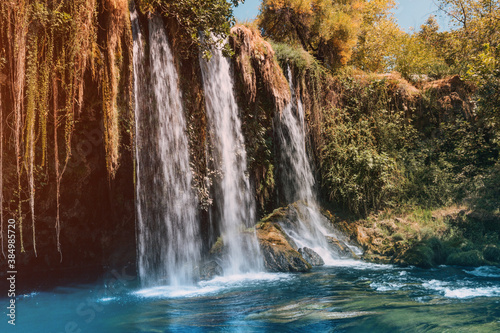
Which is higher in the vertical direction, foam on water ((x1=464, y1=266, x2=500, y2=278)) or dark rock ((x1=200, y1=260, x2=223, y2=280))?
dark rock ((x1=200, y1=260, x2=223, y2=280))

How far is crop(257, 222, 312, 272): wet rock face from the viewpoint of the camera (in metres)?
8.78

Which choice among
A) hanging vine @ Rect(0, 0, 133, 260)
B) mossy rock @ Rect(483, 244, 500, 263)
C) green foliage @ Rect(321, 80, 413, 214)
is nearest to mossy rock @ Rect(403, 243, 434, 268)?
mossy rock @ Rect(483, 244, 500, 263)

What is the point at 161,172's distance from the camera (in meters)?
8.81

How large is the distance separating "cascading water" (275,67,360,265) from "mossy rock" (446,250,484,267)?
2.83 meters

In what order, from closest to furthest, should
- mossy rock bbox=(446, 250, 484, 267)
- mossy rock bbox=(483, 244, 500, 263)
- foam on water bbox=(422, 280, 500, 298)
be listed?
1. foam on water bbox=(422, 280, 500, 298)
2. mossy rock bbox=(446, 250, 484, 267)
3. mossy rock bbox=(483, 244, 500, 263)

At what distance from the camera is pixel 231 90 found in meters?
10.9

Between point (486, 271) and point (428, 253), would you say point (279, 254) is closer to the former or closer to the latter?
point (428, 253)

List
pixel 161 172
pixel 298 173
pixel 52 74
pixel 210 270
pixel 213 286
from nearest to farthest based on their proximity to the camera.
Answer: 1. pixel 52 74
2. pixel 213 286
3. pixel 210 270
4. pixel 161 172
5. pixel 298 173

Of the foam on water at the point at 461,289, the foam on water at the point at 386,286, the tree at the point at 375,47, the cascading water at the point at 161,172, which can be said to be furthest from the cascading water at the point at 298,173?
the tree at the point at 375,47

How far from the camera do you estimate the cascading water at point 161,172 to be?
8.60 m

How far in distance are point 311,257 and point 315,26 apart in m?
10.1

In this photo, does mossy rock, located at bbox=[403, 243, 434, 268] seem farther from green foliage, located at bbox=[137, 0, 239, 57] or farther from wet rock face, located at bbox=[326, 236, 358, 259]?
green foliage, located at bbox=[137, 0, 239, 57]

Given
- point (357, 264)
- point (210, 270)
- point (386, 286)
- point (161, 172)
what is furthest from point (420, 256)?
point (161, 172)

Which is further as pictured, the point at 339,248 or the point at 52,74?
the point at 339,248
